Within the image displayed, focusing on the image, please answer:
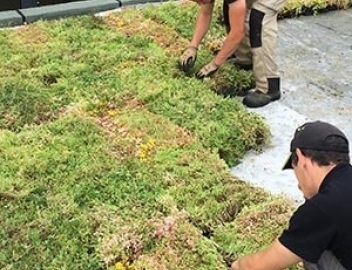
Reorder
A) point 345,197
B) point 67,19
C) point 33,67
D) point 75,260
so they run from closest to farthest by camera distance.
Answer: point 345,197 < point 75,260 < point 33,67 < point 67,19

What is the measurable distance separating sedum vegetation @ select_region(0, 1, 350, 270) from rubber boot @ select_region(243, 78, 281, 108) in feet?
0.53

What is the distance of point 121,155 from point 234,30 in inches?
47.8

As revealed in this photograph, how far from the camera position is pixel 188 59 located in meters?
4.47

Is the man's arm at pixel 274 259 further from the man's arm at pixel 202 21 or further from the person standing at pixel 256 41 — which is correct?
the man's arm at pixel 202 21

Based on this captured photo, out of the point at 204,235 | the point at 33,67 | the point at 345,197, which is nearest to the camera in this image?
the point at 345,197

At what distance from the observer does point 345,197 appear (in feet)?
6.82

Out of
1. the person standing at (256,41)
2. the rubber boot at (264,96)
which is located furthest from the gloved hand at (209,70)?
the rubber boot at (264,96)

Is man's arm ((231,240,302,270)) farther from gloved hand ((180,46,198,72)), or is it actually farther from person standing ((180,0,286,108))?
gloved hand ((180,46,198,72))

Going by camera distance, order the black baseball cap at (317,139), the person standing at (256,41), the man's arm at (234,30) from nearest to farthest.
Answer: the black baseball cap at (317,139), the man's arm at (234,30), the person standing at (256,41)

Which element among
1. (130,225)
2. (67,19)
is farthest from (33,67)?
(130,225)

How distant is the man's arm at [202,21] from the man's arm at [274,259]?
2429 mm

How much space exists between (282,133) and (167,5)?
6.72 ft

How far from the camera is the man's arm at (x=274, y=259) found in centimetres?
216

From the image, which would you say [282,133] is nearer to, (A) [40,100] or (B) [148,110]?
(B) [148,110]
